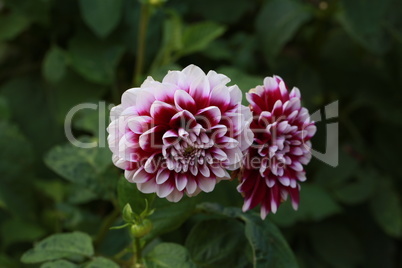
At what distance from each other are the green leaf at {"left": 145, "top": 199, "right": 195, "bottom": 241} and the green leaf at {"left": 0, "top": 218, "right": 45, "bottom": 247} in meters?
0.51

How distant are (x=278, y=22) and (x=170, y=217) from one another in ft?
2.33

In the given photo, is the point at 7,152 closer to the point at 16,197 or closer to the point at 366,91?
the point at 16,197

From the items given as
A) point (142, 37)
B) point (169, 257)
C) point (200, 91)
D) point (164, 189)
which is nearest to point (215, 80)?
point (200, 91)

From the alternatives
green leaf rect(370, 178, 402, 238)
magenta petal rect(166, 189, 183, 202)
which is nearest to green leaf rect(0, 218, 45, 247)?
magenta petal rect(166, 189, 183, 202)

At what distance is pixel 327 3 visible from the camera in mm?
1415

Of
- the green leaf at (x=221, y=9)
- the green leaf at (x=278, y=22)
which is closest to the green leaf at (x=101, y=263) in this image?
the green leaf at (x=278, y=22)

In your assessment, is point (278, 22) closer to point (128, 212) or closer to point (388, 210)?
point (388, 210)

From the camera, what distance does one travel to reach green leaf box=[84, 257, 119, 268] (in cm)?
77

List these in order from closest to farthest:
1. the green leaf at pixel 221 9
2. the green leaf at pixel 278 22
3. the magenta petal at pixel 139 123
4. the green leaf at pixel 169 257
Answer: the magenta petal at pixel 139 123
the green leaf at pixel 169 257
the green leaf at pixel 278 22
the green leaf at pixel 221 9

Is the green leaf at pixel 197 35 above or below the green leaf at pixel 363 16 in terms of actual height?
below

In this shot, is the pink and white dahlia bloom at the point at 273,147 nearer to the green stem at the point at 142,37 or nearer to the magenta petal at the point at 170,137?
the magenta petal at the point at 170,137

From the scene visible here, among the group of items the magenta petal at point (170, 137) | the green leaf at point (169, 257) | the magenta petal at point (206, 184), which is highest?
the magenta petal at point (170, 137)

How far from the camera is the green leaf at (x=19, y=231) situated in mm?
1219

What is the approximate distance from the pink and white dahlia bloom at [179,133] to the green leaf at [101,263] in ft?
0.53
